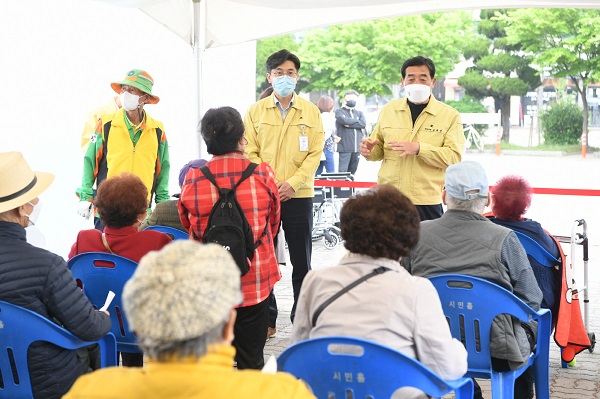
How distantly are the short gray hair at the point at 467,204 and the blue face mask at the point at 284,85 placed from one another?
79.6 inches

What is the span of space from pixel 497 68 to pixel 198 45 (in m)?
26.2

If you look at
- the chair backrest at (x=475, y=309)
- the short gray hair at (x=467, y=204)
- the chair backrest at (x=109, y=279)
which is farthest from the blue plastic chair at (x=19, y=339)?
the short gray hair at (x=467, y=204)

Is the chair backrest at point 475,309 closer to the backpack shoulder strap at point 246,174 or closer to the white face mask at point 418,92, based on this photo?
the backpack shoulder strap at point 246,174

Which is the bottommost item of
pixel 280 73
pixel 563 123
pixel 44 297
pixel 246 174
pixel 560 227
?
pixel 560 227

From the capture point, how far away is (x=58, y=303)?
9.98 ft

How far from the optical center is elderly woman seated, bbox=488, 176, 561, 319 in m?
4.26

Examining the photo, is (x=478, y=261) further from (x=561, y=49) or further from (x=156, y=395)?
(x=561, y=49)

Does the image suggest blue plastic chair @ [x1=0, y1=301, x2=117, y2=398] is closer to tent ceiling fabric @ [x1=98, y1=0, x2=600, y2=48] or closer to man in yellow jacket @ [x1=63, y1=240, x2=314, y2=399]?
man in yellow jacket @ [x1=63, y1=240, x2=314, y2=399]

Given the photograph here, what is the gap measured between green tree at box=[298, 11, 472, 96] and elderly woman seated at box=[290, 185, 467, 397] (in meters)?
28.0

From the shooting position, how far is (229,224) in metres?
3.77

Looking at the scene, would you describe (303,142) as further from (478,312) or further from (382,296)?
(382,296)

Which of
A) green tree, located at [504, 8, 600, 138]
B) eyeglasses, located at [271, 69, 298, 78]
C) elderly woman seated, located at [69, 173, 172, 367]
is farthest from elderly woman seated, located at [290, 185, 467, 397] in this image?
green tree, located at [504, 8, 600, 138]

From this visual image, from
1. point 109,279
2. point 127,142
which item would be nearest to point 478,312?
point 109,279

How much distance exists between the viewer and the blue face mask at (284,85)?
215 inches
